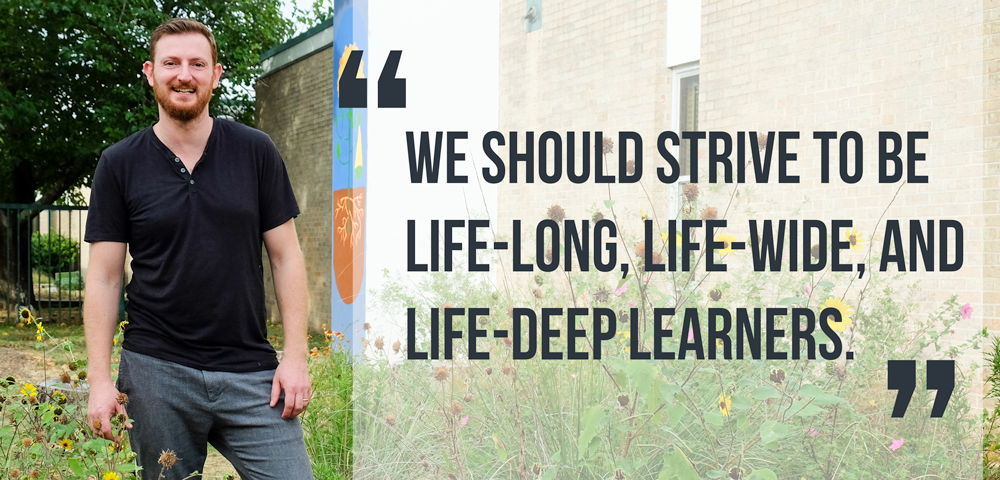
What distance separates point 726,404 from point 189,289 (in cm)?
189

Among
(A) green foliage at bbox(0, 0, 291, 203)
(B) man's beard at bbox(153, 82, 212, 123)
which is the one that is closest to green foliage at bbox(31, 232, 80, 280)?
(A) green foliage at bbox(0, 0, 291, 203)

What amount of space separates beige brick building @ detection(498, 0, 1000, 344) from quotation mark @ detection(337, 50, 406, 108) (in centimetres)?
56

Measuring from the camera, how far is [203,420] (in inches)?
90.8

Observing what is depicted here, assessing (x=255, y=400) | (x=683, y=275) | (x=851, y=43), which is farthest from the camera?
(x=851, y=43)

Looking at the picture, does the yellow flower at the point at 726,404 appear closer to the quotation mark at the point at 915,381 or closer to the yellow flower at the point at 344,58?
the quotation mark at the point at 915,381

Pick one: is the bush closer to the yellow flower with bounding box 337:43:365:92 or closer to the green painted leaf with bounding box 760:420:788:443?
the yellow flower with bounding box 337:43:365:92

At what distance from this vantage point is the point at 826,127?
4719 millimetres

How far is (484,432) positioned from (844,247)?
180 centimetres

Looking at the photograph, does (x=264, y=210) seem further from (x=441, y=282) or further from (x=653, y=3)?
(x=653, y=3)

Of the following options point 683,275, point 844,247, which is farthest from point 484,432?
point 844,247

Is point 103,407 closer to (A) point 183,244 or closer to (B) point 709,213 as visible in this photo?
(A) point 183,244

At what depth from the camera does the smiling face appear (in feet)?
7.41

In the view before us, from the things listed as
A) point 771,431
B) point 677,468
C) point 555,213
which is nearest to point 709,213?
point 555,213

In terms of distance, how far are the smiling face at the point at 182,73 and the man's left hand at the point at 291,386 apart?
71cm
